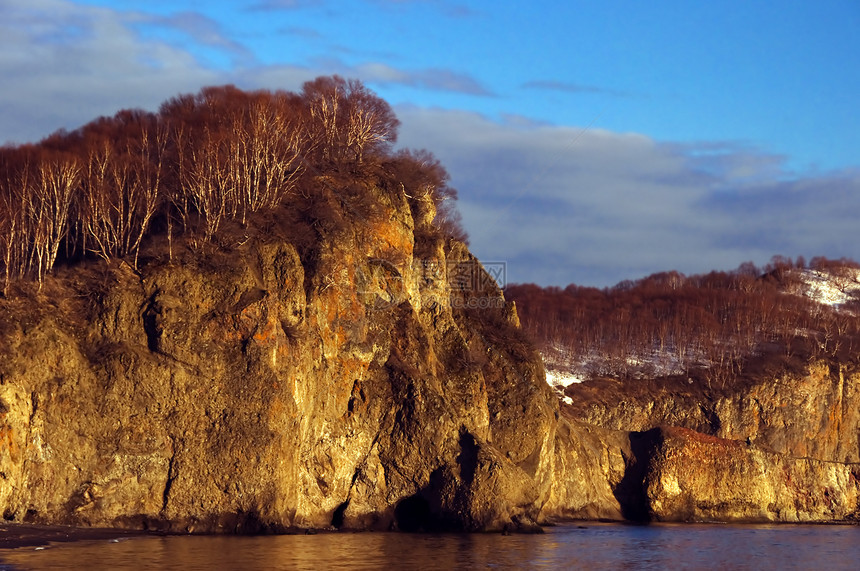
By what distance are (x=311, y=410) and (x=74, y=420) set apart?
43.4 ft

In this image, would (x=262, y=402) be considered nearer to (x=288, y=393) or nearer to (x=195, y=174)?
(x=288, y=393)

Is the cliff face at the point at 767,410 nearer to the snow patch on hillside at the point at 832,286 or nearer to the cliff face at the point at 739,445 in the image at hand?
the cliff face at the point at 739,445

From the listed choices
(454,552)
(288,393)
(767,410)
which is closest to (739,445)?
(767,410)

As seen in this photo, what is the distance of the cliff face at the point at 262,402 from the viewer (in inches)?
1944

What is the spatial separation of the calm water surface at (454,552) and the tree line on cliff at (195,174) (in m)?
18.4

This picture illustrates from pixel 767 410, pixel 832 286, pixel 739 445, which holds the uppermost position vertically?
pixel 832 286

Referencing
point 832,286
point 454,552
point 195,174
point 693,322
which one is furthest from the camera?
point 832,286

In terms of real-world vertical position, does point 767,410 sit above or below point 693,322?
below

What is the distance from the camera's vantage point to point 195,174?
6003 cm

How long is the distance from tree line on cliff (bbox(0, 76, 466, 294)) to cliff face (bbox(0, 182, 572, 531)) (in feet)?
9.60

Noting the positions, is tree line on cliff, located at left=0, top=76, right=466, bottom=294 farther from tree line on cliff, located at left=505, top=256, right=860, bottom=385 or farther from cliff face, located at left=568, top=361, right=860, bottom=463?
tree line on cliff, located at left=505, top=256, right=860, bottom=385

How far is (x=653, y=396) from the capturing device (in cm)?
9725

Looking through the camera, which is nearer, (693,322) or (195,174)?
(195,174)

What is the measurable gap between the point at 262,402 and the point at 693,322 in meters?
85.7
